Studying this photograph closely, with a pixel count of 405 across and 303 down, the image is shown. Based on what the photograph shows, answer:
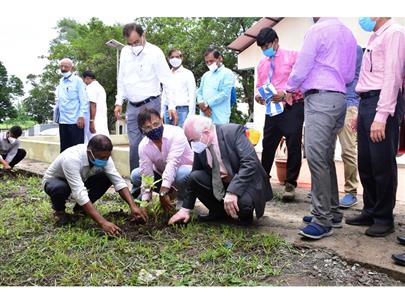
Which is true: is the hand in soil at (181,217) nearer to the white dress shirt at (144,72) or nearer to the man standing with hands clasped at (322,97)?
the man standing with hands clasped at (322,97)

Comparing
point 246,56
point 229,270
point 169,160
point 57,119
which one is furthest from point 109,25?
point 229,270

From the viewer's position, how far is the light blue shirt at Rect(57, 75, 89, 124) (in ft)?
19.5

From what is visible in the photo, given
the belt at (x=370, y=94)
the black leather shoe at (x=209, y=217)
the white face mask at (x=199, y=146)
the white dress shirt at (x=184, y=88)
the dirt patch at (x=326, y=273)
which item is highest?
the white dress shirt at (x=184, y=88)

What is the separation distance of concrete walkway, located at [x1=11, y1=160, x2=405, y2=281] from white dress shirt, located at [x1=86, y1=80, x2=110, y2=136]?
378 cm

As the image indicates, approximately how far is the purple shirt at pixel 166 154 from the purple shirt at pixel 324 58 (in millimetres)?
1158

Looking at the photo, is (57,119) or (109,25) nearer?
(57,119)

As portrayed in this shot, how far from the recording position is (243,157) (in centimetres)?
316

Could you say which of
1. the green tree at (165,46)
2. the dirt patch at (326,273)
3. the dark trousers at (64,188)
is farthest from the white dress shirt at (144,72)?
the green tree at (165,46)

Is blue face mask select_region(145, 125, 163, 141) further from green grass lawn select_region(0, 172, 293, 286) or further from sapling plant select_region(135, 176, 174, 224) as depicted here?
green grass lawn select_region(0, 172, 293, 286)

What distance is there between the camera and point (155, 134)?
11.5 feet

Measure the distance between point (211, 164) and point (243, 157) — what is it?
0.27 m

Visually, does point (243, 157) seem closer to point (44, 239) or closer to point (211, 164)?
point (211, 164)

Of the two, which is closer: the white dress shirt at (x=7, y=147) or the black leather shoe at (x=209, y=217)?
the black leather shoe at (x=209, y=217)

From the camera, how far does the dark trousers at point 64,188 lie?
340 centimetres
